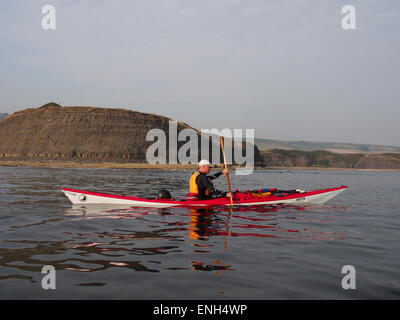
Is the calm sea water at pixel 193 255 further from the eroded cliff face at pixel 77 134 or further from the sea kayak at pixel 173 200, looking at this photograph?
the eroded cliff face at pixel 77 134

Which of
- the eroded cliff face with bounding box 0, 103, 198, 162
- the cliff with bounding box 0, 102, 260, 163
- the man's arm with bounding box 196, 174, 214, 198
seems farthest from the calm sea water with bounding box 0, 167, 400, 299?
the eroded cliff face with bounding box 0, 103, 198, 162

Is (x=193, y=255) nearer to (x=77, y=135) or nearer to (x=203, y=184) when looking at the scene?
(x=203, y=184)

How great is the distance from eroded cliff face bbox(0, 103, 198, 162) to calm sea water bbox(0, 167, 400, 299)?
322ft

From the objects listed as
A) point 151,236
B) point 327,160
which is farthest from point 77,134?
point 327,160

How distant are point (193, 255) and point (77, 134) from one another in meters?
112

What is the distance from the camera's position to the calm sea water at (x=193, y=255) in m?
4.57

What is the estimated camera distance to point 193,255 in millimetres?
6281

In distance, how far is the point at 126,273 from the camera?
5.14 m

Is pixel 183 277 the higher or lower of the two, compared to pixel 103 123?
lower

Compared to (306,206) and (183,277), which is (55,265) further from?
(306,206)

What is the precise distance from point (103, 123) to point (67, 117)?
42.2 ft

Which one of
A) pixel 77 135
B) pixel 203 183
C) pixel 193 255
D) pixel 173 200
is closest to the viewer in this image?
pixel 193 255

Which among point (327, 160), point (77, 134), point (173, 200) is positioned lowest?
point (173, 200)
